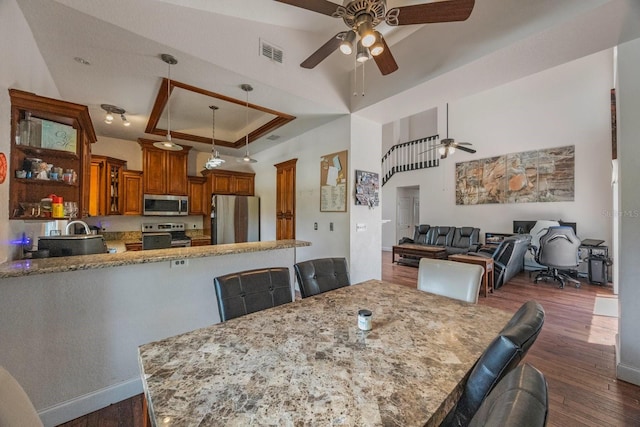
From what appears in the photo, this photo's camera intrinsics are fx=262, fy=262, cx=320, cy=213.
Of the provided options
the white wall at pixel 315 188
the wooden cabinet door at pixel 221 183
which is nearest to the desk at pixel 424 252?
→ the white wall at pixel 315 188

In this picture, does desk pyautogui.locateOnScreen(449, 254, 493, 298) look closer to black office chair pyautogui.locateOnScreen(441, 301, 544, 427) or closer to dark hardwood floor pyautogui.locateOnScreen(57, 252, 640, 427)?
dark hardwood floor pyautogui.locateOnScreen(57, 252, 640, 427)

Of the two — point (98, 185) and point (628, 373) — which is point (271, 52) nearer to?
point (98, 185)

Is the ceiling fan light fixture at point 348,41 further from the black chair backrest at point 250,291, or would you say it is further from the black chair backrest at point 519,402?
the black chair backrest at point 519,402

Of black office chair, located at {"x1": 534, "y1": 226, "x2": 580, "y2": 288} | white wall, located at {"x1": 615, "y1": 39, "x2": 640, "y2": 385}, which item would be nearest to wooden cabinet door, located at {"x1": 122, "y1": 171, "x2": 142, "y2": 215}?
white wall, located at {"x1": 615, "y1": 39, "x2": 640, "y2": 385}

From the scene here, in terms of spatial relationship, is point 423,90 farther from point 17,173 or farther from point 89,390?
point 89,390

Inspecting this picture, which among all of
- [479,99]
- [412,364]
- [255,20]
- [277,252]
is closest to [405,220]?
[479,99]

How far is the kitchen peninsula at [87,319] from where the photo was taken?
5.06 ft

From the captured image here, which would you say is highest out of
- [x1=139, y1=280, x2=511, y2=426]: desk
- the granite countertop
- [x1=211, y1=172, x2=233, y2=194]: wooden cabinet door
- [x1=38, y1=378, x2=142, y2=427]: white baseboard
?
[x1=211, y1=172, x2=233, y2=194]: wooden cabinet door

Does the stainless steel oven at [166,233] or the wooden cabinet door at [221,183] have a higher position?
the wooden cabinet door at [221,183]

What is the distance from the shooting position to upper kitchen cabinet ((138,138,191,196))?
4.59 meters

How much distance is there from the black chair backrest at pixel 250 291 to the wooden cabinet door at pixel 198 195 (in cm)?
405

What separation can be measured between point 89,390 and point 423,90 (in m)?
3.77

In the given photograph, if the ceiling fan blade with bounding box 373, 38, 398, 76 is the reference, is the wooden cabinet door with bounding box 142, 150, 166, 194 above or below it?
below

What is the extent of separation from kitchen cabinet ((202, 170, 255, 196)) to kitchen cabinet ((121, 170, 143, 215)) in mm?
1153
